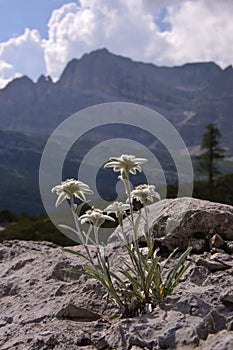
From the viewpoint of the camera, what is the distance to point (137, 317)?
147 inches

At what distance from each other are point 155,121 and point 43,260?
2.74 metres

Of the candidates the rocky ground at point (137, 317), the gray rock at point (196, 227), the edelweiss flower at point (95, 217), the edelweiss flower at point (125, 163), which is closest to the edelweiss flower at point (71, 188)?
the edelweiss flower at point (95, 217)

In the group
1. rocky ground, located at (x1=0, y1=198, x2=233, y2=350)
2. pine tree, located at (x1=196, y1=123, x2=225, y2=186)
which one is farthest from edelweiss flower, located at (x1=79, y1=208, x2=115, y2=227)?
pine tree, located at (x1=196, y1=123, x2=225, y2=186)

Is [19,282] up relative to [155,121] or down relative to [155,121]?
down

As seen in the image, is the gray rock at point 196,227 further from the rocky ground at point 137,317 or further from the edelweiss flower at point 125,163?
the edelweiss flower at point 125,163

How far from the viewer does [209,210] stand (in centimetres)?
537

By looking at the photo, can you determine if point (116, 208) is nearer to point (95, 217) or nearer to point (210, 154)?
point (95, 217)

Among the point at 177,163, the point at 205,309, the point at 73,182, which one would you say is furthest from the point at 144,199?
the point at 177,163

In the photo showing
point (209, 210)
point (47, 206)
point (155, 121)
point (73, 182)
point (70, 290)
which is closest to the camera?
point (73, 182)

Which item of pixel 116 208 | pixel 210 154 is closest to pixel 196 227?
pixel 116 208

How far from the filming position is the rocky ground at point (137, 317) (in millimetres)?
3354

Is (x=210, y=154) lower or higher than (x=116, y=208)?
higher

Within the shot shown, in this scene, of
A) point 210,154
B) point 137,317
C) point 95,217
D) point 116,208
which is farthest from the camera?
point 210,154

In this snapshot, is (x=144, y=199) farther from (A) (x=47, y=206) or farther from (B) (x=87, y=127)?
(B) (x=87, y=127)
